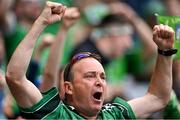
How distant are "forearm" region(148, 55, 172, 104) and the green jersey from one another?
0.99 ft

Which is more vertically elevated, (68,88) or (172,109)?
(68,88)

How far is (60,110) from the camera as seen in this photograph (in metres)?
6.21

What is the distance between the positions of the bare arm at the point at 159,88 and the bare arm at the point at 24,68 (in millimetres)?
975

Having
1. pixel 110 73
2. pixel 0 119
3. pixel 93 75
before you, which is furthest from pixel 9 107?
pixel 110 73

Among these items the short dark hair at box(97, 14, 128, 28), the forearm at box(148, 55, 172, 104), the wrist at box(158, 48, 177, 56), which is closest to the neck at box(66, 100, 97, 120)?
the forearm at box(148, 55, 172, 104)

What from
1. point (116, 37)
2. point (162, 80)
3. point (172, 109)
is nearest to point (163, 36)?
point (162, 80)

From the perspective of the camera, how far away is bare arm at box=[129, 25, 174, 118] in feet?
21.2

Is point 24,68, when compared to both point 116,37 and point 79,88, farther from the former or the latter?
point 116,37

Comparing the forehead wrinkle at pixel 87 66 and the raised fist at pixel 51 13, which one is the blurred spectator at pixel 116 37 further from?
the raised fist at pixel 51 13

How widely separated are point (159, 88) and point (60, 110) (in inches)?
37.1

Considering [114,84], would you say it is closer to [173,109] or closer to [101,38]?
[101,38]

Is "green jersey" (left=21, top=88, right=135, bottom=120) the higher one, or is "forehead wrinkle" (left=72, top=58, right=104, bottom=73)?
"forehead wrinkle" (left=72, top=58, right=104, bottom=73)

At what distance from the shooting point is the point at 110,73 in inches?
372

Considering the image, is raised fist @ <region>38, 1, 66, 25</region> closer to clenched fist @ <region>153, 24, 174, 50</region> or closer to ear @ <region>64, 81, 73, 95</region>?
ear @ <region>64, 81, 73, 95</region>
